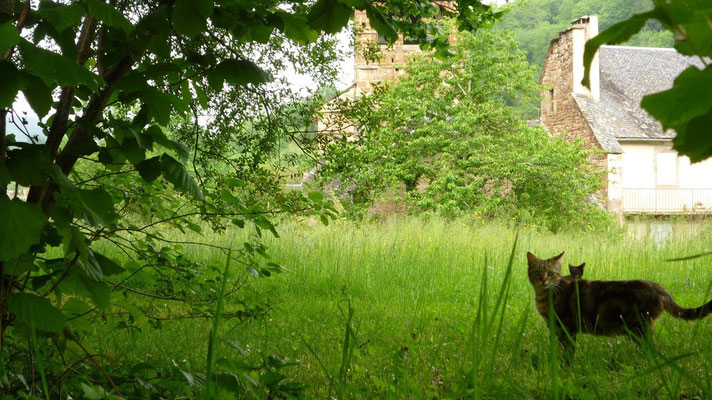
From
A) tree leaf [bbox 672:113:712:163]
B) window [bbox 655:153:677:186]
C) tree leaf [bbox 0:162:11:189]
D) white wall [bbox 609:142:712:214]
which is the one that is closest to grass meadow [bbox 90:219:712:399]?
tree leaf [bbox 672:113:712:163]

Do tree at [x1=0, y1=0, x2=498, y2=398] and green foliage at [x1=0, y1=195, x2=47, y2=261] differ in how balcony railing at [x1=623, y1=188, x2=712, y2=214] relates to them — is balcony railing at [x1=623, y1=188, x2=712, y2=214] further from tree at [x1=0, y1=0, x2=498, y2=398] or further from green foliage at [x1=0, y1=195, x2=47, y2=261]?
green foliage at [x1=0, y1=195, x2=47, y2=261]

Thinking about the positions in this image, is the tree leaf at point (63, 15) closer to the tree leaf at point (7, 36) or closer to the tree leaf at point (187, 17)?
the tree leaf at point (7, 36)

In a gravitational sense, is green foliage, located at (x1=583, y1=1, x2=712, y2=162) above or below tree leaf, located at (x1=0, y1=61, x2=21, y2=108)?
below

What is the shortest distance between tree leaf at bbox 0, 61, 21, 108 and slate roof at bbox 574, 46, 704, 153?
26.7 meters

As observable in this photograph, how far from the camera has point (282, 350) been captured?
4.35 m

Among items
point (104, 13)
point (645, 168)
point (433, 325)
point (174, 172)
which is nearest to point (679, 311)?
point (433, 325)

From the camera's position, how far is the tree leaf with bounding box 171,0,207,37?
1.85 m

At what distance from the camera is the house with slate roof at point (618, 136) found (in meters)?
26.1

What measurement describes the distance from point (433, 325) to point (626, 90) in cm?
2806

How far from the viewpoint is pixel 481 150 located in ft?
72.9

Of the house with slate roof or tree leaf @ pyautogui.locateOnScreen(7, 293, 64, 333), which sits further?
the house with slate roof

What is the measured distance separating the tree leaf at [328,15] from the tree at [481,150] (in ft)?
62.8

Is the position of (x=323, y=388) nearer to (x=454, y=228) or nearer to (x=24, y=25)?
(x=24, y=25)

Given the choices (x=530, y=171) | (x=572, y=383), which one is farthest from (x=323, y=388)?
(x=530, y=171)
